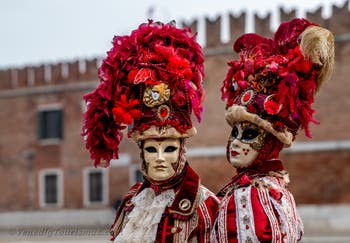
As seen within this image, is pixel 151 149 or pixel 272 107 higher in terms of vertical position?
pixel 272 107

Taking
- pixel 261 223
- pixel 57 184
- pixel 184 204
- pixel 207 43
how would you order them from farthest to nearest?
pixel 57 184, pixel 207 43, pixel 184 204, pixel 261 223

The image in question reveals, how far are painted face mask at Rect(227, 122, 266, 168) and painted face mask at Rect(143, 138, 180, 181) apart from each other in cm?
35

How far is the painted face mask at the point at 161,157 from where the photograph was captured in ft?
14.7

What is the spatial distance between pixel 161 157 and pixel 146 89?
1.33 feet

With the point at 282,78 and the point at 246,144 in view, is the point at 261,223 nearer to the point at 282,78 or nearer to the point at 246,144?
the point at 246,144

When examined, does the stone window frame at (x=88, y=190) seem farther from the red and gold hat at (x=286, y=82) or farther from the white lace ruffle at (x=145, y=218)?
the red and gold hat at (x=286, y=82)

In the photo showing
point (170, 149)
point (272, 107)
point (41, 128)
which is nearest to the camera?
point (272, 107)

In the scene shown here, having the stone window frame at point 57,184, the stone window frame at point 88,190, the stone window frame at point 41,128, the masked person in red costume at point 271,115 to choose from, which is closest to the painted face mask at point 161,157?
the masked person in red costume at point 271,115

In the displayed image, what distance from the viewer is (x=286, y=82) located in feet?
13.9

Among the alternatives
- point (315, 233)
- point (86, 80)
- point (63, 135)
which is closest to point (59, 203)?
point (63, 135)

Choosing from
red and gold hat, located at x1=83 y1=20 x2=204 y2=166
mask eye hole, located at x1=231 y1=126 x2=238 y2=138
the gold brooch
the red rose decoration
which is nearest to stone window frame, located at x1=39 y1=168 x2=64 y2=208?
red and gold hat, located at x1=83 y1=20 x2=204 y2=166

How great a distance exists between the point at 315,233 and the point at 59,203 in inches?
391

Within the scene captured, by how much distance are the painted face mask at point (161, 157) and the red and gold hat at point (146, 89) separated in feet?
0.17

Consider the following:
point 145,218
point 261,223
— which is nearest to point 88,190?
point 145,218
